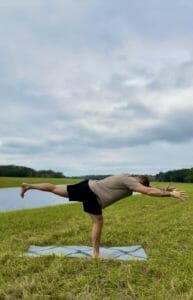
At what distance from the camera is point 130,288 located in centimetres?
662

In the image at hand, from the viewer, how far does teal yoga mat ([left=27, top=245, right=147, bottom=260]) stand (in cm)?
890

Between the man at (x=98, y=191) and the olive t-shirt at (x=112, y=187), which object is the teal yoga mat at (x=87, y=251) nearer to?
the man at (x=98, y=191)

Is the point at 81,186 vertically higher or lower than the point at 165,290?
higher

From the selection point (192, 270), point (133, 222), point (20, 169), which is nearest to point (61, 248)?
point (192, 270)

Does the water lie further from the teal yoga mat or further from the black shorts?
the black shorts

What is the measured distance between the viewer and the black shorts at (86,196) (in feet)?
29.7

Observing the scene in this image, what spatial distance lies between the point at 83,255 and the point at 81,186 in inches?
46.4

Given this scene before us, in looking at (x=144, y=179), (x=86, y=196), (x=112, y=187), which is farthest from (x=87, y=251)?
(x=144, y=179)

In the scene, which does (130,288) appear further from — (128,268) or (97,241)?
(97,241)

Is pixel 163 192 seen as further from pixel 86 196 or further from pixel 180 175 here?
pixel 180 175

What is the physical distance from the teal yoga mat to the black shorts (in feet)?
2.55

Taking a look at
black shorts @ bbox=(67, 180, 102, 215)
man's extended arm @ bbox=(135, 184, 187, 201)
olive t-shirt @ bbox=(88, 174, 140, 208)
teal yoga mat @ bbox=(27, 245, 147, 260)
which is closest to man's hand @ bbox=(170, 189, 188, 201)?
man's extended arm @ bbox=(135, 184, 187, 201)

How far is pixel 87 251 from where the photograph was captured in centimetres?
941

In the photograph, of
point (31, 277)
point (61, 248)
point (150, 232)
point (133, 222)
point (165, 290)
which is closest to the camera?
point (165, 290)
